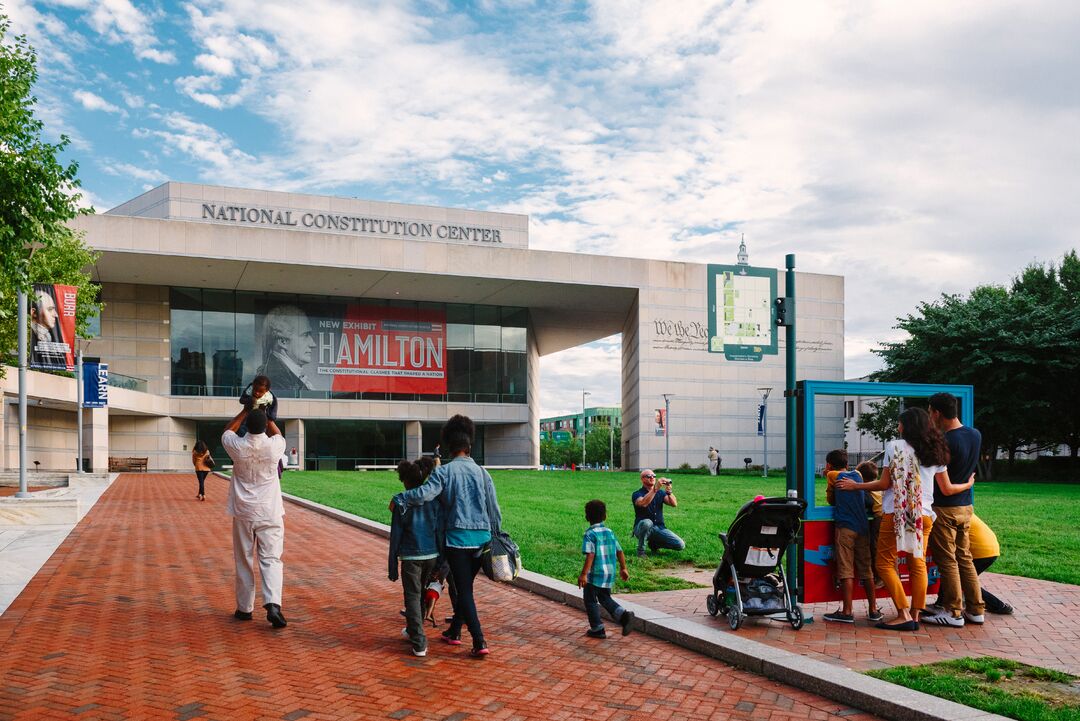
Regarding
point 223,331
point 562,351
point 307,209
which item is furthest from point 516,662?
point 562,351

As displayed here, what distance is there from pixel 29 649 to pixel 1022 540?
12823mm

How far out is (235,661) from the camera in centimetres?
655

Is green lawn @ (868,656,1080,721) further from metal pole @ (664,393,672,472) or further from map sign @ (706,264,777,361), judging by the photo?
metal pole @ (664,393,672,472)

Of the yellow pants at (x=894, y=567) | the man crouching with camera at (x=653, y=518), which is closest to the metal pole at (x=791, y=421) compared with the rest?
the yellow pants at (x=894, y=567)

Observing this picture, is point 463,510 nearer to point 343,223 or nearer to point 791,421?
point 791,421

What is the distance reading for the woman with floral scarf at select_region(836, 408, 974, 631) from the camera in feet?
24.1

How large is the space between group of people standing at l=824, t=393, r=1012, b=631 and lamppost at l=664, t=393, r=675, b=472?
42.0 meters

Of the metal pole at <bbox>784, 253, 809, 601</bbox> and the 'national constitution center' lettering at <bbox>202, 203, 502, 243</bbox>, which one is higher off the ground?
the 'national constitution center' lettering at <bbox>202, 203, 502, 243</bbox>

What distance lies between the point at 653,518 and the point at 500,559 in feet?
17.8

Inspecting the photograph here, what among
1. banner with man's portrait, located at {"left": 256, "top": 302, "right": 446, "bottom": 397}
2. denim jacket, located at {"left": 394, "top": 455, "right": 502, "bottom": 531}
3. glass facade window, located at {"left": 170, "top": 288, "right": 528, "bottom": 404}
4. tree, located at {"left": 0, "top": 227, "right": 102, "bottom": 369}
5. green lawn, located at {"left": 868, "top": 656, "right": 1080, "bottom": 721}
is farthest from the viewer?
banner with man's portrait, located at {"left": 256, "top": 302, "right": 446, "bottom": 397}

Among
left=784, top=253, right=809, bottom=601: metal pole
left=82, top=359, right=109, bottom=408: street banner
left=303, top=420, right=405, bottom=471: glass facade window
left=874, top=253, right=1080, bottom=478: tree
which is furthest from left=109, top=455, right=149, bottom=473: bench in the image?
left=784, top=253, right=809, bottom=601: metal pole

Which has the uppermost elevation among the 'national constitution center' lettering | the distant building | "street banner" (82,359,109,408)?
the 'national constitution center' lettering

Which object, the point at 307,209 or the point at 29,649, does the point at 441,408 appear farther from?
the point at 29,649

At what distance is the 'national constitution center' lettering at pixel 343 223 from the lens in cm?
5322
